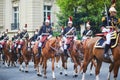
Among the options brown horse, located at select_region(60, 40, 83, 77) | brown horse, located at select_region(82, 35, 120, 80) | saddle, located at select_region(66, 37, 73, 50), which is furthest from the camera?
saddle, located at select_region(66, 37, 73, 50)

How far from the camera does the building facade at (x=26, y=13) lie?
49219 mm

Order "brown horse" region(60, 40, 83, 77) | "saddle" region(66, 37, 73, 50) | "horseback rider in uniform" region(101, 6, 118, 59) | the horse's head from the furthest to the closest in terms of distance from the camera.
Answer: "saddle" region(66, 37, 73, 50) < "brown horse" region(60, 40, 83, 77) < the horse's head < "horseback rider in uniform" region(101, 6, 118, 59)

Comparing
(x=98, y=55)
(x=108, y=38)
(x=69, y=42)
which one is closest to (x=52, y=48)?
(x=69, y=42)

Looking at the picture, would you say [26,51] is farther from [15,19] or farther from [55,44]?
[15,19]

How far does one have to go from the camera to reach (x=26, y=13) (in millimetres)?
49625

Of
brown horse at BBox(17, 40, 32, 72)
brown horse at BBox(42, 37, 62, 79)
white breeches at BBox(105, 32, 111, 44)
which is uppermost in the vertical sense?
white breeches at BBox(105, 32, 111, 44)

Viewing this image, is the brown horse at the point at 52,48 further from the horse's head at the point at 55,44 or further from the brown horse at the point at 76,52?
the brown horse at the point at 76,52

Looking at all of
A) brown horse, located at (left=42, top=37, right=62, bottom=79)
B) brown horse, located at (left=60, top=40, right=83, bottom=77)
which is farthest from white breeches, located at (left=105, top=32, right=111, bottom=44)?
brown horse, located at (left=60, top=40, right=83, bottom=77)

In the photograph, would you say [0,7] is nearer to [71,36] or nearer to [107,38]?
[71,36]

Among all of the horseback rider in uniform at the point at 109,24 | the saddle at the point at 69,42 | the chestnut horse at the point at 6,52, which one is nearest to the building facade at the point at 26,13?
the chestnut horse at the point at 6,52

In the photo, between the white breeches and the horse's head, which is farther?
the horse's head

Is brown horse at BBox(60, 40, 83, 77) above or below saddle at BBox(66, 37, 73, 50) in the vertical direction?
below

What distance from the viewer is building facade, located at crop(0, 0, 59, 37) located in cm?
4922

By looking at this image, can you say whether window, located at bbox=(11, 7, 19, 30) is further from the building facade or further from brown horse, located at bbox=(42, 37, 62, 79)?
brown horse, located at bbox=(42, 37, 62, 79)
